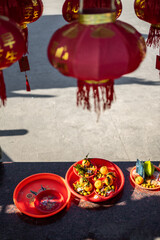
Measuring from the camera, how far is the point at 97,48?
1270mm

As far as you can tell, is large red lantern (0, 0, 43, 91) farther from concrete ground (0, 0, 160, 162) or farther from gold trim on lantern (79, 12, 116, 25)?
concrete ground (0, 0, 160, 162)

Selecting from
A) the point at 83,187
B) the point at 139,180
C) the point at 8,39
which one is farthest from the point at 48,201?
the point at 8,39

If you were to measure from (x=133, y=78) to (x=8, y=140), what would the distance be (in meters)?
4.75

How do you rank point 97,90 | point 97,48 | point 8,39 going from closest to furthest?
point 97,48
point 8,39
point 97,90

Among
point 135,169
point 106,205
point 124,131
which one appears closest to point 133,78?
point 124,131

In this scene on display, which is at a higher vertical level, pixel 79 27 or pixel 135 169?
pixel 79 27

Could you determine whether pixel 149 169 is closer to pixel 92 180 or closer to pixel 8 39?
pixel 92 180

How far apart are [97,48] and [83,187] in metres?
1.90

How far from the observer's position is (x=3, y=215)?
2613 millimetres

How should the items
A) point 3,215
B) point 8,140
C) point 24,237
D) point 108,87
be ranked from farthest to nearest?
point 8,140, point 3,215, point 24,237, point 108,87

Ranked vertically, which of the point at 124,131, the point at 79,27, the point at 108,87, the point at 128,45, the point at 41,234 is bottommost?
the point at 124,131

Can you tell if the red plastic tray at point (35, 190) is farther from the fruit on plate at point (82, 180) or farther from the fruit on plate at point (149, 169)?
the fruit on plate at point (149, 169)

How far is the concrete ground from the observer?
205 inches

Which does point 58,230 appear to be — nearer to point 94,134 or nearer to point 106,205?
point 106,205
